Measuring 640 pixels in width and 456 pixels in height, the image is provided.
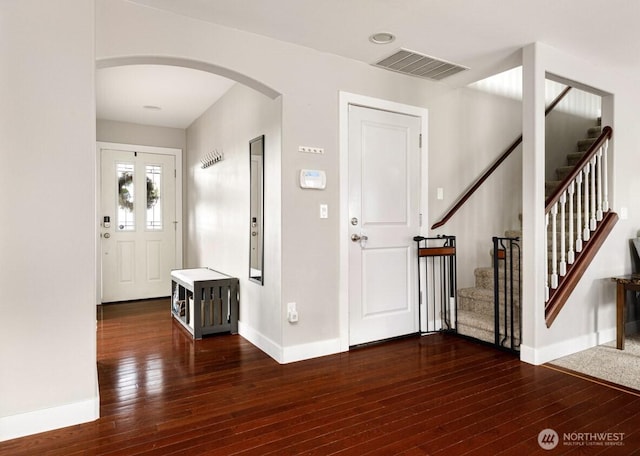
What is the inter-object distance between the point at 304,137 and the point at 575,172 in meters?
2.31

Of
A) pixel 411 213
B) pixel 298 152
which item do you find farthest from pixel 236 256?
pixel 411 213

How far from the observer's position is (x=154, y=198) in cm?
598

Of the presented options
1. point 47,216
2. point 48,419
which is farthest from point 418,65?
point 48,419

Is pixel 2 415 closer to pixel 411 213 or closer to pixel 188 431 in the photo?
pixel 188 431

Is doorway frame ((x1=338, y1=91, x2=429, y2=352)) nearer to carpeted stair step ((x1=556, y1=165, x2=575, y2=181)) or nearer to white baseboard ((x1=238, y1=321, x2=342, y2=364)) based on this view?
white baseboard ((x1=238, y1=321, x2=342, y2=364))

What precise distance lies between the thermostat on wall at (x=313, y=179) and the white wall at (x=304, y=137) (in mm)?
52

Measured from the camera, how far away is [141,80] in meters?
4.16

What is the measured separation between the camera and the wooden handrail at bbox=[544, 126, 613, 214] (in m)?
3.24

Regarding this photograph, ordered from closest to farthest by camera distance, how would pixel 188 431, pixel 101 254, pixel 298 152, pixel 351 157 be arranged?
pixel 188 431
pixel 298 152
pixel 351 157
pixel 101 254

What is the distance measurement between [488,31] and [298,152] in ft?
5.33

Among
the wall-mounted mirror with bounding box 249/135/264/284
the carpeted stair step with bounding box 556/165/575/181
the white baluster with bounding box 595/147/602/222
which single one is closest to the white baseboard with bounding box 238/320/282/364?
the wall-mounted mirror with bounding box 249/135/264/284

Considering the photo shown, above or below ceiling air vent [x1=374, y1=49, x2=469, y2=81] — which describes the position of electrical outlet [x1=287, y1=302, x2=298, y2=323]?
below

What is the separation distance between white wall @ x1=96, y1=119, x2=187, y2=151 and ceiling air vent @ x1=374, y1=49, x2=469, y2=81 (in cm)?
379

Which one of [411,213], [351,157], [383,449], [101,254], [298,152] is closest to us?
[383,449]
